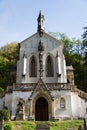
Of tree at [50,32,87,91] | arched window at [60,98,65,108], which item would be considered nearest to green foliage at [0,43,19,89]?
tree at [50,32,87,91]

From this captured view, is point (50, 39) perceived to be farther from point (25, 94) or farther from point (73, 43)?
→ point (73, 43)

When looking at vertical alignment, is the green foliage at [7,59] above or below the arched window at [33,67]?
above

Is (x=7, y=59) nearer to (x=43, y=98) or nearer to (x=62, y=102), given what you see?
(x=43, y=98)

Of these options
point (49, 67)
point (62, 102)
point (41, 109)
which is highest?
point (49, 67)

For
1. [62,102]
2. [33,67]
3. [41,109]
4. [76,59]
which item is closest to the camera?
[62,102]

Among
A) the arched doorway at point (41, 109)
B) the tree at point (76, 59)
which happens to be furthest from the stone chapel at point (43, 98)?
the tree at point (76, 59)

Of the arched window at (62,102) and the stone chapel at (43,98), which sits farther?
the arched window at (62,102)

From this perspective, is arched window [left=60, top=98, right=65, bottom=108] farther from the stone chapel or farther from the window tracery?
the window tracery

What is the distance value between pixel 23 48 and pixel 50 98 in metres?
12.5

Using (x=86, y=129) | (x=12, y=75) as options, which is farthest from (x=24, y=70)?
(x=86, y=129)

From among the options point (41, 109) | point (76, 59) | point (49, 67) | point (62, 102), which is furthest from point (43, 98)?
point (76, 59)

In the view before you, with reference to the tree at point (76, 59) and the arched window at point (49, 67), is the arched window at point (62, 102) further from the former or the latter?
A: the tree at point (76, 59)

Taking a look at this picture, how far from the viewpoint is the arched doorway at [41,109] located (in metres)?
34.6

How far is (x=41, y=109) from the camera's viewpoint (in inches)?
1382
